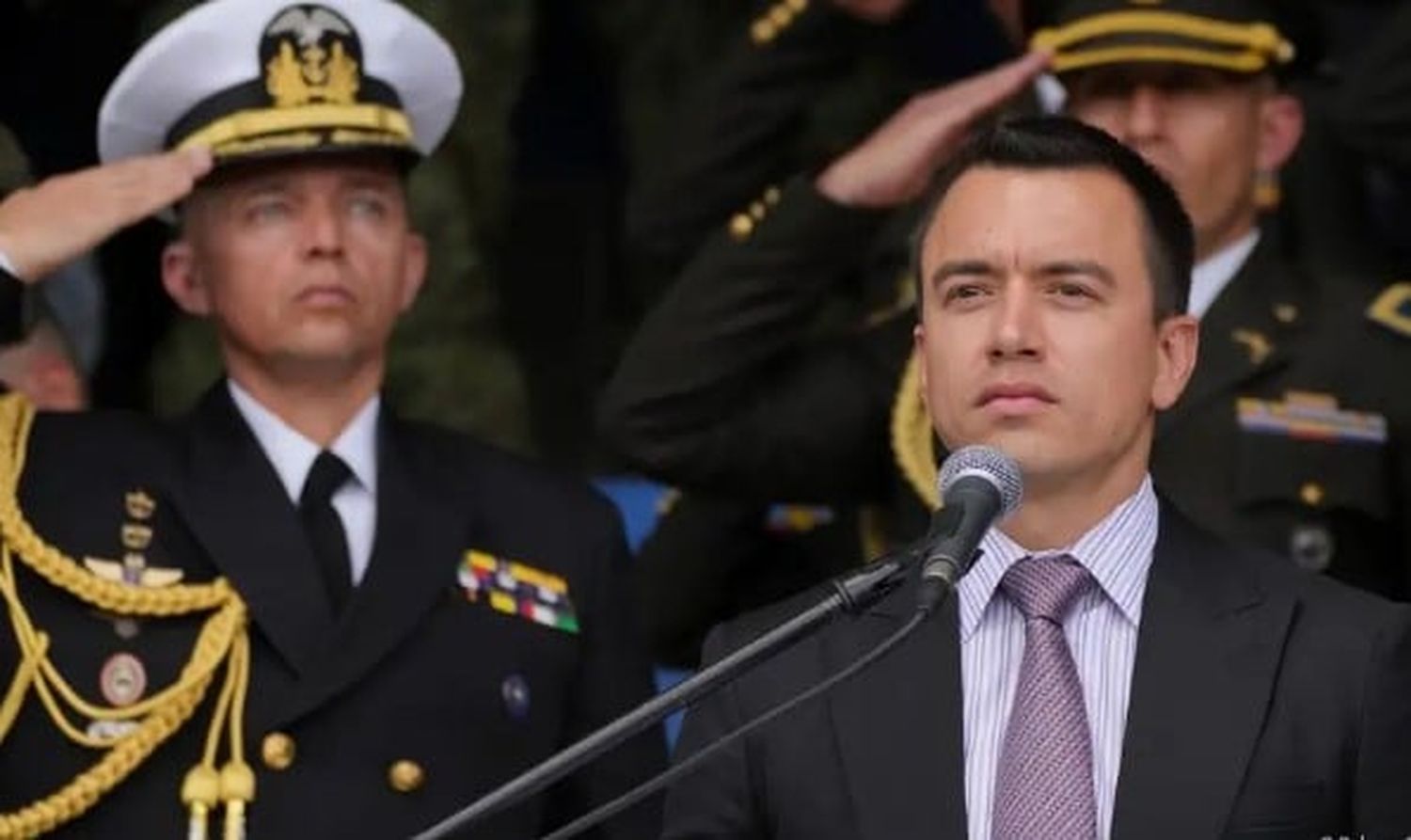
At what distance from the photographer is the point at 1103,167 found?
4.21m

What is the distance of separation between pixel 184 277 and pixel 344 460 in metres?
0.37

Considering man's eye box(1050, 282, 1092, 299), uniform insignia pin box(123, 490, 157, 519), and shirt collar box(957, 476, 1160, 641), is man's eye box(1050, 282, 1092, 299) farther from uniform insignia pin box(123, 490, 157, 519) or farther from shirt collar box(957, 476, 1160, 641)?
uniform insignia pin box(123, 490, 157, 519)

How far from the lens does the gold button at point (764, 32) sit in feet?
19.7

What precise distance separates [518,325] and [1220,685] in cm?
363

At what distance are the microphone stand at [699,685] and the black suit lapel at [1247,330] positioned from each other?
1.89 meters

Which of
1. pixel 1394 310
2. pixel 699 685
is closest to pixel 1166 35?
pixel 1394 310

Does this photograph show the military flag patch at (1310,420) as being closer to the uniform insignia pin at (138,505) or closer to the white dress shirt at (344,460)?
the white dress shirt at (344,460)

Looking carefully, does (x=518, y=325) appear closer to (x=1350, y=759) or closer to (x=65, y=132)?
(x=65, y=132)

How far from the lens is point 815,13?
594 centimetres

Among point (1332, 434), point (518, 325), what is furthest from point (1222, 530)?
point (518, 325)

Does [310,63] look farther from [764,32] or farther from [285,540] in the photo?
[764,32]

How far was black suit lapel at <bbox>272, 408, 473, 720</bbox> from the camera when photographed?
4.95 meters

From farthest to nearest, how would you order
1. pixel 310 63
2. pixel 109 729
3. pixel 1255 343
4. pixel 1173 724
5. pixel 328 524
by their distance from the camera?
pixel 1255 343 < pixel 310 63 < pixel 328 524 < pixel 109 729 < pixel 1173 724

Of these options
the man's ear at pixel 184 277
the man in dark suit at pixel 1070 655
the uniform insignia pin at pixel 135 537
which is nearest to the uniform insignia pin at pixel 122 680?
the uniform insignia pin at pixel 135 537
